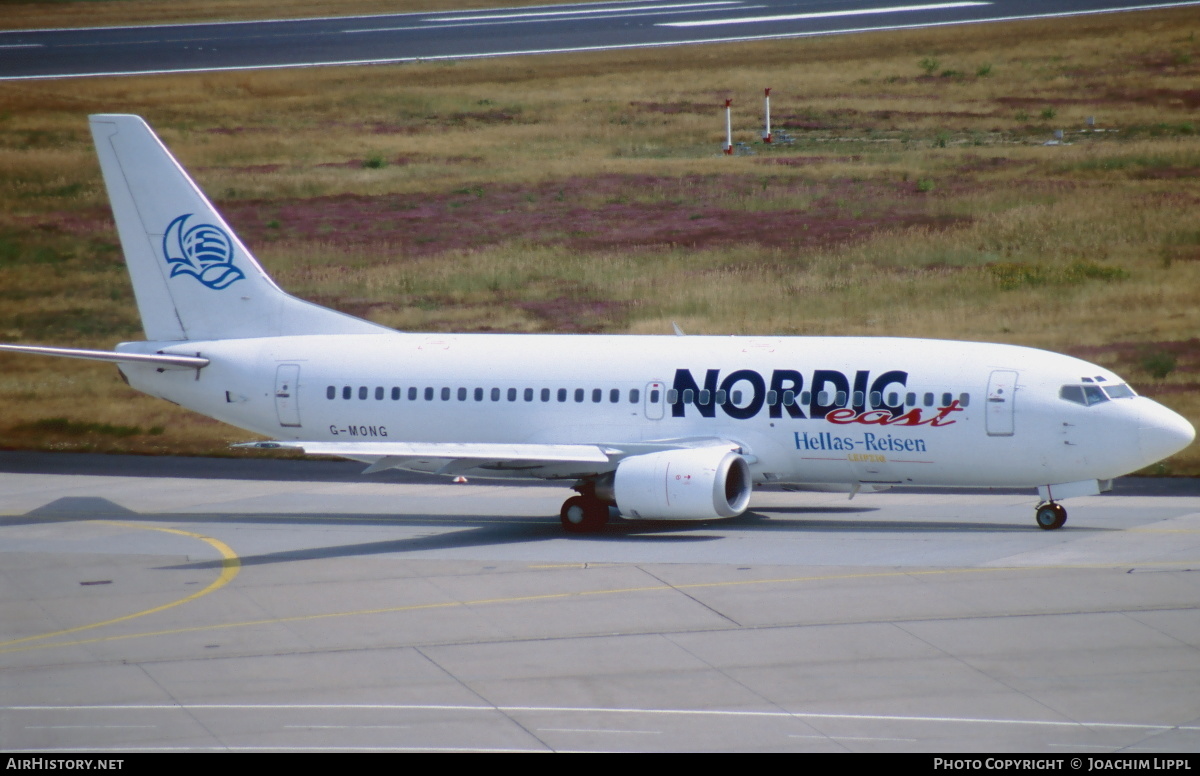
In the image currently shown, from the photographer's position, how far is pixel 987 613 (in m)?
Result: 26.7

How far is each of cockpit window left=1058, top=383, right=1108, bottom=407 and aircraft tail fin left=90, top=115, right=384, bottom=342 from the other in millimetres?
17800

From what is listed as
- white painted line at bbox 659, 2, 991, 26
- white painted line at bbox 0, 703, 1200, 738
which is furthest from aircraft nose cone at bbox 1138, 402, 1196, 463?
white painted line at bbox 659, 2, 991, 26

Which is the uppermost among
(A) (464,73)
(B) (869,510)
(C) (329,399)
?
(A) (464,73)

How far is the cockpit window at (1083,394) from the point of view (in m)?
33.3

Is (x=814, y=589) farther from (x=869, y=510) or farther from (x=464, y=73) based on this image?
(x=464, y=73)

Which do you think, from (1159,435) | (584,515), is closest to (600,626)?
(584,515)

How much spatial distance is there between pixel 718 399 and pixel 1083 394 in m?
8.16

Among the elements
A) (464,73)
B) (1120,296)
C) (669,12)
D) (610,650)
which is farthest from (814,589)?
(669,12)

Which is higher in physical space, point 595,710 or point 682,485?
point 682,485

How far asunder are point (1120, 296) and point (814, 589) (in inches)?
1490

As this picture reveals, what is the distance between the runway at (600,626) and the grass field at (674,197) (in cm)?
1141

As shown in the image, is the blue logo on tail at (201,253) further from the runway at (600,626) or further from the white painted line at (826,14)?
the white painted line at (826,14)

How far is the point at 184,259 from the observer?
134 ft

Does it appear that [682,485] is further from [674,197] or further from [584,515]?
[674,197]
